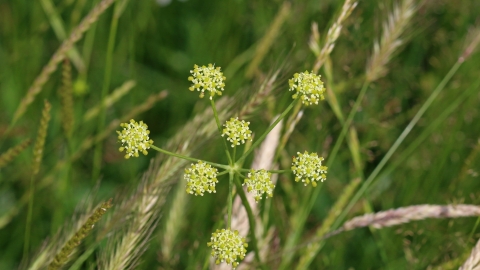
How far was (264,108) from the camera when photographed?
213 centimetres

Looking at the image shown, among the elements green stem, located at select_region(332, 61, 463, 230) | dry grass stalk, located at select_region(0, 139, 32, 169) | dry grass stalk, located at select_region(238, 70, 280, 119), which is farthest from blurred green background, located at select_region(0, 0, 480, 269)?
dry grass stalk, located at select_region(0, 139, 32, 169)

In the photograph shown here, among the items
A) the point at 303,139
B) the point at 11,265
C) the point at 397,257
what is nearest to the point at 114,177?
the point at 11,265

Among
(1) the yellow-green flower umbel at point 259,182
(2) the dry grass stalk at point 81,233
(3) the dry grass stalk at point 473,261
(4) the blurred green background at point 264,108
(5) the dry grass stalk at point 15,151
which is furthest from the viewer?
(4) the blurred green background at point 264,108

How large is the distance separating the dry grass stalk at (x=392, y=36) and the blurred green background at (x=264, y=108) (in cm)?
6

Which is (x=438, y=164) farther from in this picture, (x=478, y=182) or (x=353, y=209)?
(x=353, y=209)

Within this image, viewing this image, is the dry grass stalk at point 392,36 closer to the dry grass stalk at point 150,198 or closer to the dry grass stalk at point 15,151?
the dry grass stalk at point 150,198

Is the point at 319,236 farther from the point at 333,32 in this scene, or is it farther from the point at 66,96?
the point at 66,96

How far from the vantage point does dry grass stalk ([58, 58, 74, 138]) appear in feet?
6.06

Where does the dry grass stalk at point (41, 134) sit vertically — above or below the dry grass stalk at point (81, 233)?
above

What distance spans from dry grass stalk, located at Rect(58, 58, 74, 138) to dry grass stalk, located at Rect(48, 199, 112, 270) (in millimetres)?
723

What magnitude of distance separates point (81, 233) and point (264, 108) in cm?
106

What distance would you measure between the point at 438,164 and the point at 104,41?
6.43 feet

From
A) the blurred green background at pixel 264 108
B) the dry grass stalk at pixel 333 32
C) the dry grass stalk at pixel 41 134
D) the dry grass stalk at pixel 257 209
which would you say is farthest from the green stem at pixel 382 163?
the dry grass stalk at pixel 41 134

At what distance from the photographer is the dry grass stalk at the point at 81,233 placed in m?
1.16
